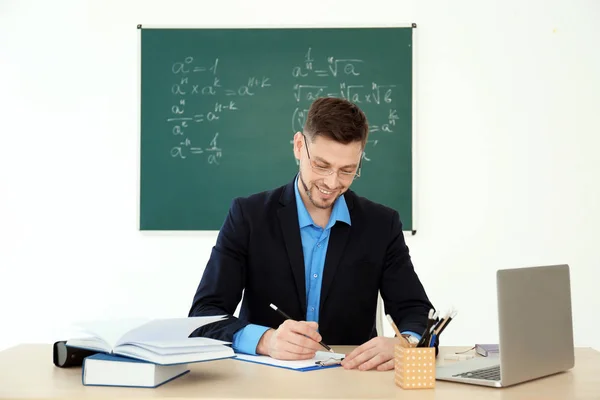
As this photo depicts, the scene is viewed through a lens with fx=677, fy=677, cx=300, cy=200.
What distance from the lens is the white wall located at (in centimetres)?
360

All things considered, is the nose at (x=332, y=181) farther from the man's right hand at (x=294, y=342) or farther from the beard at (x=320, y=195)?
the man's right hand at (x=294, y=342)

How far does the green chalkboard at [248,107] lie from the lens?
362 centimetres

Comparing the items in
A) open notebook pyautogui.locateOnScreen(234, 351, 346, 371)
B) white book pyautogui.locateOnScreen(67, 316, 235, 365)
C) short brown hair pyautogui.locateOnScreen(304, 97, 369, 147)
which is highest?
short brown hair pyautogui.locateOnScreen(304, 97, 369, 147)

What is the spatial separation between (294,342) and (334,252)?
0.53m

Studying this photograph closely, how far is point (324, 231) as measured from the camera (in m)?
2.20

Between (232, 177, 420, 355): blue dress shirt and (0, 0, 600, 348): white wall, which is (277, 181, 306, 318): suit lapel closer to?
(232, 177, 420, 355): blue dress shirt

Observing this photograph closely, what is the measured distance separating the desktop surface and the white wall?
78.9 inches

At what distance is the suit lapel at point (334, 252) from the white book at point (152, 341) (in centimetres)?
65

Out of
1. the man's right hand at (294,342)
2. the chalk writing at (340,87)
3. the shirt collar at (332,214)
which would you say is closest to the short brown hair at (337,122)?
the shirt collar at (332,214)

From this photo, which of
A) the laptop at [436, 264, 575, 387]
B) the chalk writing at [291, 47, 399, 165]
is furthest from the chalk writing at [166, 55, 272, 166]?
the laptop at [436, 264, 575, 387]

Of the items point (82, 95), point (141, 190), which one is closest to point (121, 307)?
point (141, 190)

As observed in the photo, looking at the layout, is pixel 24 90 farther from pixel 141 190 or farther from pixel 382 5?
pixel 382 5

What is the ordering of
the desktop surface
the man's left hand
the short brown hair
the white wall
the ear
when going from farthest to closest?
1. the white wall
2. the ear
3. the short brown hair
4. the man's left hand
5. the desktop surface

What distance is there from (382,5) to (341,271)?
1.97 m
